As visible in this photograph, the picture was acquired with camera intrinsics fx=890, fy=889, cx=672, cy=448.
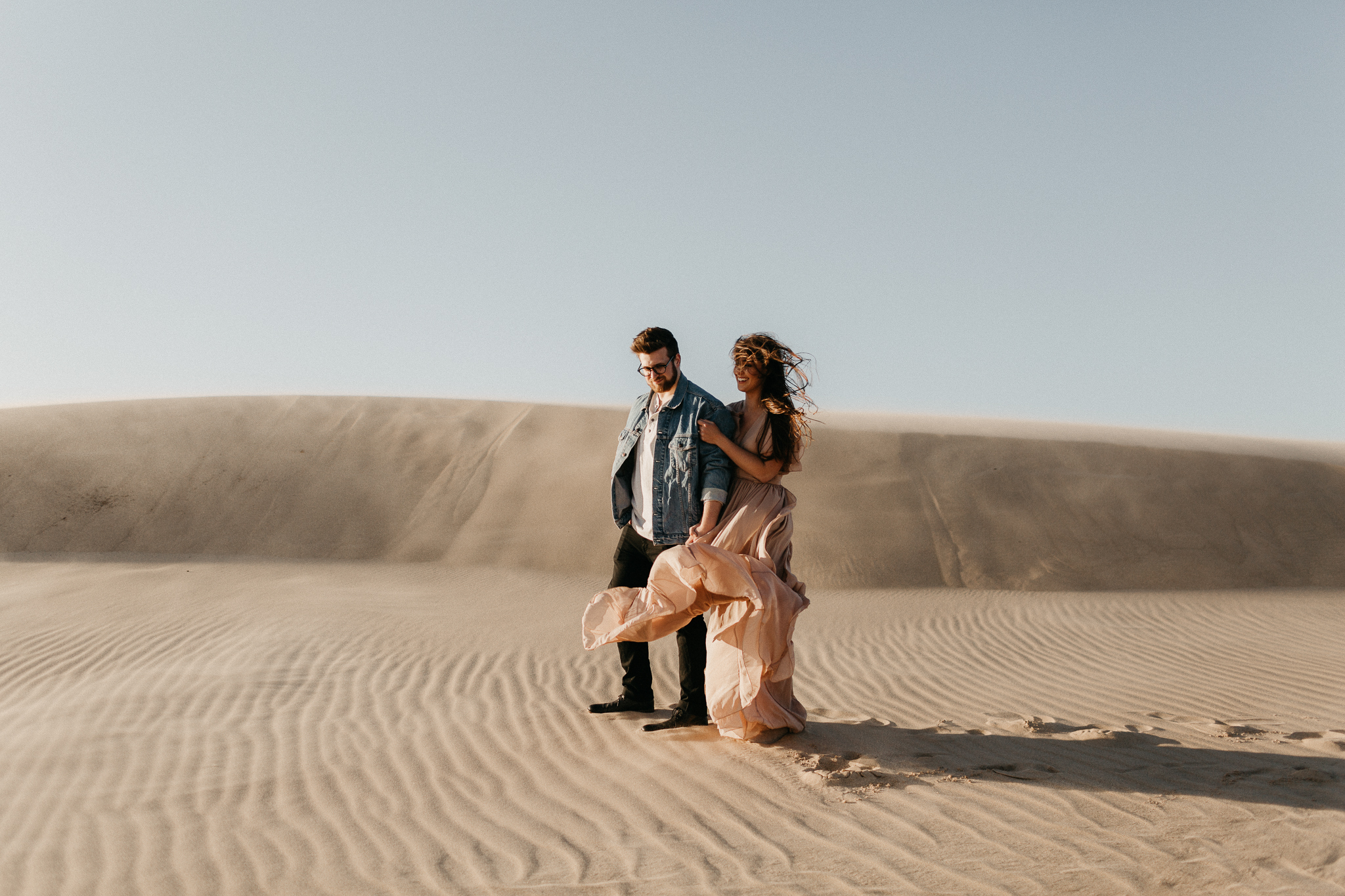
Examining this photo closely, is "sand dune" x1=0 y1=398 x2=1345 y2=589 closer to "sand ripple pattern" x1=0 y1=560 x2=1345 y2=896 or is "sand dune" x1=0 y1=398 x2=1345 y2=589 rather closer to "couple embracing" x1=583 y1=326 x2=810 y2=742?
"sand ripple pattern" x1=0 y1=560 x2=1345 y2=896

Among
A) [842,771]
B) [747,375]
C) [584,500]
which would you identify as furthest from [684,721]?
[584,500]

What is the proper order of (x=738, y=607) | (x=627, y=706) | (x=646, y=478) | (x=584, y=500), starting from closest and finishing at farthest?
1. (x=738, y=607)
2. (x=646, y=478)
3. (x=627, y=706)
4. (x=584, y=500)

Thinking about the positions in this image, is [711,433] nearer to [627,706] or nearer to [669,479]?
[669,479]

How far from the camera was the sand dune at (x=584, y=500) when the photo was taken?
14.6 metres

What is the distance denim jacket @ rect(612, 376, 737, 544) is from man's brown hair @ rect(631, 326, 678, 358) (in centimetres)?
18

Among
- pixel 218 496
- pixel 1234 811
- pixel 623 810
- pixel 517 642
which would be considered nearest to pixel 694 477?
pixel 623 810

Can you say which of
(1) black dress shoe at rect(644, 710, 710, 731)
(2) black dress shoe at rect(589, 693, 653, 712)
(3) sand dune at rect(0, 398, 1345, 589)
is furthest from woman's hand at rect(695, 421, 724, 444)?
(3) sand dune at rect(0, 398, 1345, 589)

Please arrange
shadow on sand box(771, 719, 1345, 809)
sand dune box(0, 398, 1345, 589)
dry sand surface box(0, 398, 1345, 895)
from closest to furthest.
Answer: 1. dry sand surface box(0, 398, 1345, 895)
2. shadow on sand box(771, 719, 1345, 809)
3. sand dune box(0, 398, 1345, 589)

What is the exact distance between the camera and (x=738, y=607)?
4422mm

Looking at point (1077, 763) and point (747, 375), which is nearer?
point (1077, 763)

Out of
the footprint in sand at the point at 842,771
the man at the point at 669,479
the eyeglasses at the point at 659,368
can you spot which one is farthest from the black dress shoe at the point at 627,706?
the eyeglasses at the point at 659,368

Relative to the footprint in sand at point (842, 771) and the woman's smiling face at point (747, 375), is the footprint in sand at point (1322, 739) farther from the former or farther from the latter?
the woman's smiling face at point (747, 375)

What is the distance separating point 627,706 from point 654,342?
2261 millimetres

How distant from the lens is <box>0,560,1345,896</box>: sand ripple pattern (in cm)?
320
